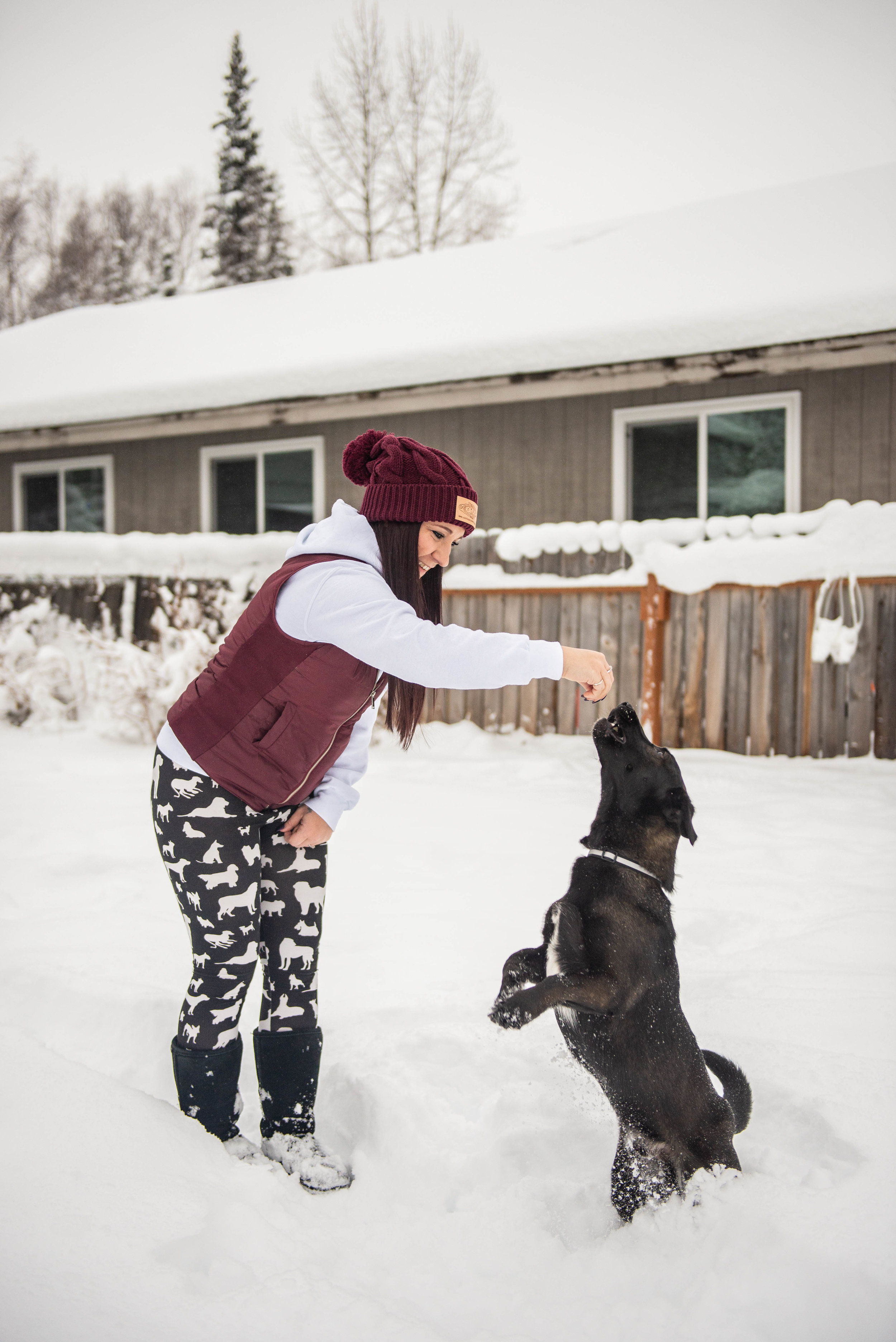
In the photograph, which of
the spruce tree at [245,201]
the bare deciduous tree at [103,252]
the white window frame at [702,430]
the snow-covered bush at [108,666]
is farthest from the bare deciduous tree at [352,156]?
the snow-covered bush at [108,666]

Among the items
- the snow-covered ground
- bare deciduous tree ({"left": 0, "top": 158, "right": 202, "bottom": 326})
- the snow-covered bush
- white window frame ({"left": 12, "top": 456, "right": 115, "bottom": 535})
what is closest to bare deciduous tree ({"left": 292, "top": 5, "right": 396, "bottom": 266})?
bare deciduous tree ({"left": 0, "top": 158, "right": 202, "bottom": 326})

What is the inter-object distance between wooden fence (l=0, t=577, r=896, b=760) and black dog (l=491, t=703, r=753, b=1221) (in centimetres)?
419

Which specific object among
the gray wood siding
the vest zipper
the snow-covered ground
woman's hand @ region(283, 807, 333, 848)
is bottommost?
the snow-covered ground

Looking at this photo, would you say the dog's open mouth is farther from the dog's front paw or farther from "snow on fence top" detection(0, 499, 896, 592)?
"snow on fence top" detection(0, 499, 896, 592)

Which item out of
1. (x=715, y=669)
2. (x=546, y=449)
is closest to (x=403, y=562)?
(x=715, y=669)

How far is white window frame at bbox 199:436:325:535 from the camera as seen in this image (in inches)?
410

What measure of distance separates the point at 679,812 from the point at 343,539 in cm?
105

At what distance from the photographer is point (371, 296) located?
37.2 ft

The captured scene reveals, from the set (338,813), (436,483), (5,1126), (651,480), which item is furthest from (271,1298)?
(651,480)

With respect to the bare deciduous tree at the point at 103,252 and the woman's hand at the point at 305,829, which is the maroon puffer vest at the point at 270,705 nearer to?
the woman's hand at the point at 305,829

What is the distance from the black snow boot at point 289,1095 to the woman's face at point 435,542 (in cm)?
117

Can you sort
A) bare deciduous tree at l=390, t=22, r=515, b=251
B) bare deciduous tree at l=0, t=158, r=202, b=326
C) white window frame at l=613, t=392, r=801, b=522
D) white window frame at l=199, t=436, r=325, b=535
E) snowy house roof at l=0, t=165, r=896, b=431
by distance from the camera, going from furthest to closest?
bare deciduous tree at l=0, t=158, r=202, b=326 → bare deciduous tree at l=390, t=22, r=515, b=251 → white window frame at l=199, t=436, r=325, b=535 → white window frame at l=613, t=392, r=801, b=522 → snowy house roof at l=0, t=165, r=896, b=431

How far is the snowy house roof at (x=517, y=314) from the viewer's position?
783 centimetres

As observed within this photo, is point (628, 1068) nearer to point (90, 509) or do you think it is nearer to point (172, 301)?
point (90, 509)
